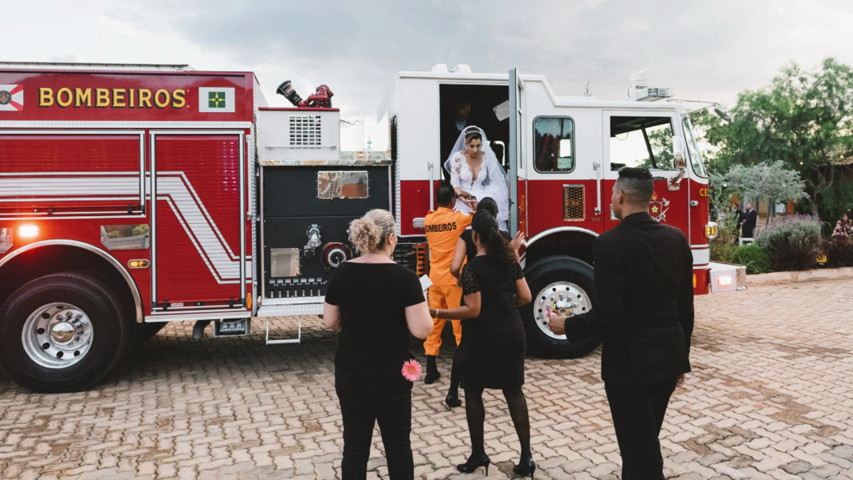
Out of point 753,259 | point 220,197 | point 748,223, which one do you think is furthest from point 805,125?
point 220,197

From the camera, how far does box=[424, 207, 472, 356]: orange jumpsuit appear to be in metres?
5.64

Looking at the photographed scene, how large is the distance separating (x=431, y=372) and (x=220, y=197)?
8.59ft

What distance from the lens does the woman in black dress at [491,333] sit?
12.5 feet

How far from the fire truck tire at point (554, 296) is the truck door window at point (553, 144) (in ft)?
3.31

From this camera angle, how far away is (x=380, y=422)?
314cm

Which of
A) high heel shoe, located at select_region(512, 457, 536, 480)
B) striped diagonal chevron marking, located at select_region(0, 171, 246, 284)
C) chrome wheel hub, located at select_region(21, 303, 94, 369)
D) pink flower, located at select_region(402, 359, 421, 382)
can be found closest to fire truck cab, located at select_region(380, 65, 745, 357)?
striped diagonal chevron marking, located at select_region(0, 171, 246, 284)

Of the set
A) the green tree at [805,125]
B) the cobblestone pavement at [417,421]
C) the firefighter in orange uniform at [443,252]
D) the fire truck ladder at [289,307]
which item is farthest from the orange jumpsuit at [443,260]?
the green tree at [805,125]

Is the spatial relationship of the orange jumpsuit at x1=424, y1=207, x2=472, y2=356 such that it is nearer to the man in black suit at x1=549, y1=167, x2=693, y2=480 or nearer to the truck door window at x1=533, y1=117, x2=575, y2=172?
the truck door window at x1=533, y1=117, x2=575, y2=172

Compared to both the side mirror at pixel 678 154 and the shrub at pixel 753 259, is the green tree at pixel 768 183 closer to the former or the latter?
the shrub at pixel 753 259

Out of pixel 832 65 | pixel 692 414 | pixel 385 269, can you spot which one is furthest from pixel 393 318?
pixel 832 65

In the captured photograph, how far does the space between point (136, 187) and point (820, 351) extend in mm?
7597

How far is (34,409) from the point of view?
17.9ft

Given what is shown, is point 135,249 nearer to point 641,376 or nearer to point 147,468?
point 147,468

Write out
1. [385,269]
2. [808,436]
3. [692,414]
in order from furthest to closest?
[692,414]
[808,436]
[385,269]
